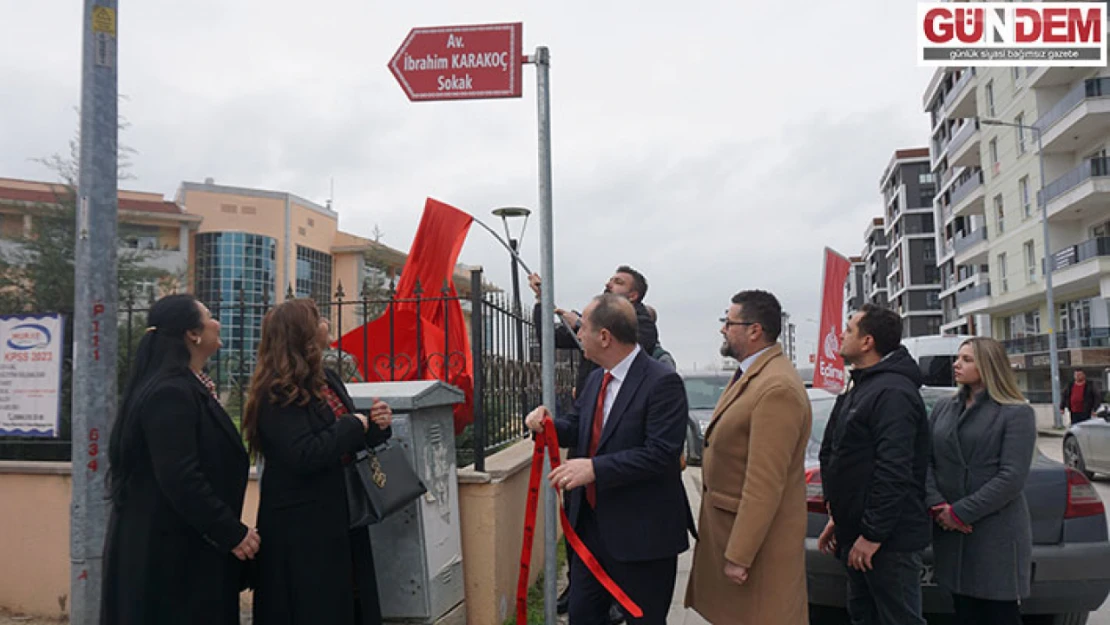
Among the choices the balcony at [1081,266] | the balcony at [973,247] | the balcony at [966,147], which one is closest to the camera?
the balcony at [1081,266]

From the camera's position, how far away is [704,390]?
53.4 ft

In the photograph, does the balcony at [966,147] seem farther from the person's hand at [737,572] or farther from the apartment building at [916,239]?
the person's hand at [737,572]

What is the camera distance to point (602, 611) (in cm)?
344

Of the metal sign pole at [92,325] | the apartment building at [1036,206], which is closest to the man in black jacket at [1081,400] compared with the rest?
the apartment building at [1036,206]

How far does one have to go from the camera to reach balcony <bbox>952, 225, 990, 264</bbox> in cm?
4331

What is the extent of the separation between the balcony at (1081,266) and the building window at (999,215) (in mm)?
5280

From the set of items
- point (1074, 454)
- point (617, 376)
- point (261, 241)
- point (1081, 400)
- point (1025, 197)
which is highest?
point (261, 241)

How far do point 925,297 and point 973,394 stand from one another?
7496 cm

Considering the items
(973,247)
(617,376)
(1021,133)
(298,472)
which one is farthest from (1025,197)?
(298,472)

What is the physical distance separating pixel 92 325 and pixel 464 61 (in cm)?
186

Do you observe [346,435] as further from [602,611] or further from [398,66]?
[398,66]

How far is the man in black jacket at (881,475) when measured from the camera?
349 centimetres

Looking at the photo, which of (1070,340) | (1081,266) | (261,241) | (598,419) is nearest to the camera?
(598,419)

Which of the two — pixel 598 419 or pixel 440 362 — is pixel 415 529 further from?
pixel 440 362
